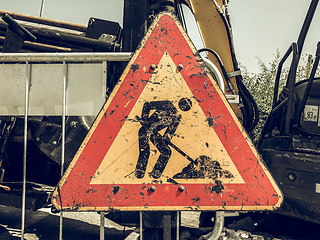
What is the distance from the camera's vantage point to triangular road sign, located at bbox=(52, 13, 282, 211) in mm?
1766

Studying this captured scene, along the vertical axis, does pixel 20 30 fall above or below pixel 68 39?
below

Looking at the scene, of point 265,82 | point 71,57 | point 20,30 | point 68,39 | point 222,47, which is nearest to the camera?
point 71,57

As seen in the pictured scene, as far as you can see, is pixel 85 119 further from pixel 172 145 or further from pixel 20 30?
pixel 172 145

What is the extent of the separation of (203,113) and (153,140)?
329 mm

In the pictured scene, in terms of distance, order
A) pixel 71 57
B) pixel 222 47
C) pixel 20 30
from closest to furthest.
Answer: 1. pixel 71 57
2. pixel 20 30
3. pixel 222 47

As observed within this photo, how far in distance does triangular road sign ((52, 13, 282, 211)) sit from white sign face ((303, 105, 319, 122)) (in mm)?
1324

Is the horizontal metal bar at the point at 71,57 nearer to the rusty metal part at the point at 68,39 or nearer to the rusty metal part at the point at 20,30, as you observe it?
the rusty metal part at the point at 20,30

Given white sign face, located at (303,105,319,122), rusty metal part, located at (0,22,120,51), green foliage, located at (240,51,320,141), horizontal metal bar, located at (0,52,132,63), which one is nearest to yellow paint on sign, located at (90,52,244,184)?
horizontal metal bar, located at (0,52,132,63)

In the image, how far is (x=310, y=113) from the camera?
2.83 meters

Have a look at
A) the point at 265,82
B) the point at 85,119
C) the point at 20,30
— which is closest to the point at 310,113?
the point at 85,119

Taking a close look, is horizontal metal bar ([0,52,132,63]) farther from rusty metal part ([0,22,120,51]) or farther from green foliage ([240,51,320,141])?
green foliage ([240,51,320,141])

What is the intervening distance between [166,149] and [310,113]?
5.54 ft

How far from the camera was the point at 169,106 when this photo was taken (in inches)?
72.3

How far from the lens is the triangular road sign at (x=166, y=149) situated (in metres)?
1.77
